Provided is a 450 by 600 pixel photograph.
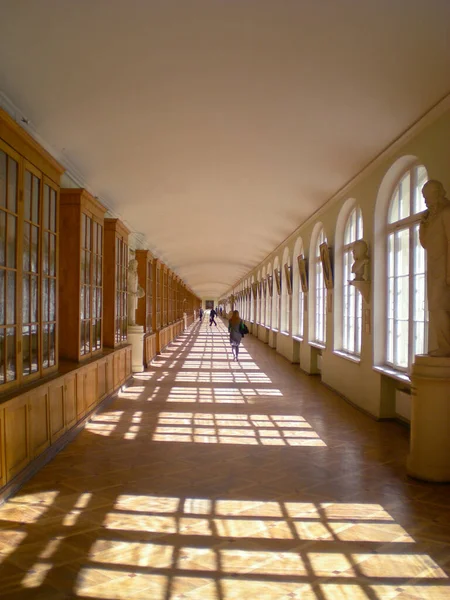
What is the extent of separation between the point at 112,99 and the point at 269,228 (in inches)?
362

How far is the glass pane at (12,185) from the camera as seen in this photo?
4.59m

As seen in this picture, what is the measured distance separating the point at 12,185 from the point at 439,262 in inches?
156

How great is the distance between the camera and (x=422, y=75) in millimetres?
4953

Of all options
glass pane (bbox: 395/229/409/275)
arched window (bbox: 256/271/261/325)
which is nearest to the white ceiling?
glass pane (bbox: 395/229/409/275)

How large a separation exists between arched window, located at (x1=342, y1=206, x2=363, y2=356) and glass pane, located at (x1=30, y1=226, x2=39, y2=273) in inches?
218

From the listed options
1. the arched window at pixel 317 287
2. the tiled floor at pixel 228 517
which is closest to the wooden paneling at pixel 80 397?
the tiled floor at pixel 228 517

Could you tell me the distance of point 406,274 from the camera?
707cm

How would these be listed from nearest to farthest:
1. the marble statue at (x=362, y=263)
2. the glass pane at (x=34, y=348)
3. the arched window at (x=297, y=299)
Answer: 1. the glass pane at (x=34, y=348)
2. the marble statue at (x=362, y=263)
3. the arched window at (x=297, y=299)

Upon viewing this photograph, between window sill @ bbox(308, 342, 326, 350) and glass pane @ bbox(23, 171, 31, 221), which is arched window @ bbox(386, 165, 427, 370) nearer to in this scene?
window sill @ bbox(308, 342, 326, 350)

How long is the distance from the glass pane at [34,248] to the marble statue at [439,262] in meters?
3.85

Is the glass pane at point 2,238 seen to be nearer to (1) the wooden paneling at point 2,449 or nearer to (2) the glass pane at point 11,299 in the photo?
(2) the glass pane at point 11,299

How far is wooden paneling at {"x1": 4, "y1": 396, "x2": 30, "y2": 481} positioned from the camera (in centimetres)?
429

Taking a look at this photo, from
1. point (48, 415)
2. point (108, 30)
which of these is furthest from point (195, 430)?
point (108, 30)

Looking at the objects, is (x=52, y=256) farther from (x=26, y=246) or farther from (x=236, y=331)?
(x=236, y=331)
